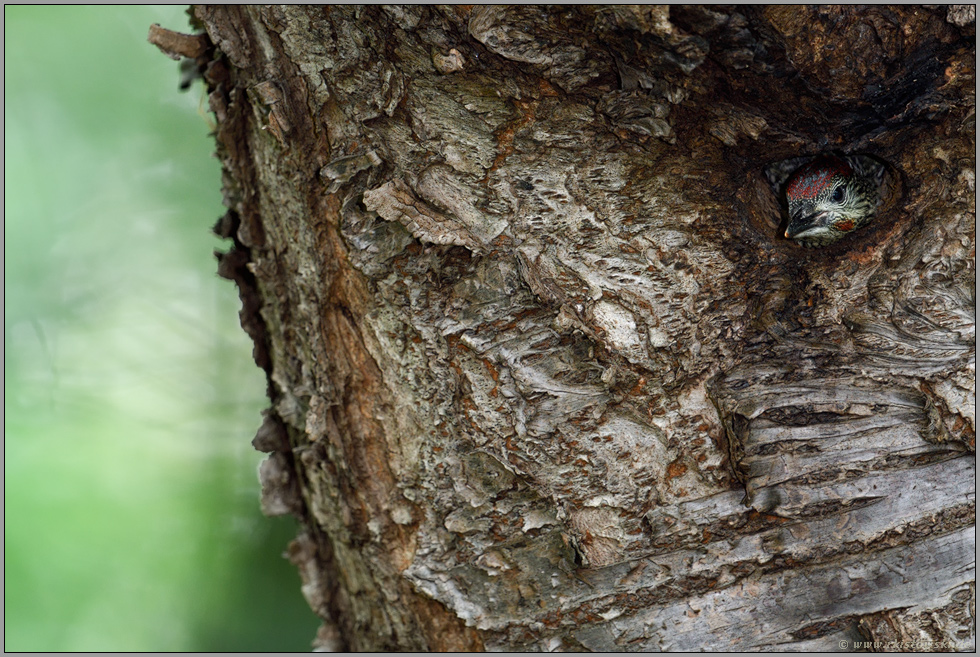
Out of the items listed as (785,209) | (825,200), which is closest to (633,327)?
(785,209)

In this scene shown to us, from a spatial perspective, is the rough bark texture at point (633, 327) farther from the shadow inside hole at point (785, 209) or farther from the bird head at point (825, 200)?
the bird head at point (825, 200)

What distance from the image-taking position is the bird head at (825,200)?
1154mm

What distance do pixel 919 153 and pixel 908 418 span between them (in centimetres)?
43

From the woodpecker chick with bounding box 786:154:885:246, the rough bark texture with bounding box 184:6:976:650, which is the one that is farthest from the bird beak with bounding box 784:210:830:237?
the rough bark texture with bounding box 184:6:976:650

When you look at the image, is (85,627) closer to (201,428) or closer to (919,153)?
(201,428)

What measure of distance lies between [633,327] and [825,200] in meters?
0.64

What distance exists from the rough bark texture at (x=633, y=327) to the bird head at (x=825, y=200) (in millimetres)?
123

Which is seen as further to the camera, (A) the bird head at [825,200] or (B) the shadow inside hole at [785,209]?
(A) the bird head at [825,200]

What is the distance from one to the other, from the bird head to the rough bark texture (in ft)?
0.40

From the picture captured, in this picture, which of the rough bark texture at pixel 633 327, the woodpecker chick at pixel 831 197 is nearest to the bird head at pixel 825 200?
the woodpecker chick at pixel 831 197

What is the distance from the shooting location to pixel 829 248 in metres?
1.03

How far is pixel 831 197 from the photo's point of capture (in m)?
1.30

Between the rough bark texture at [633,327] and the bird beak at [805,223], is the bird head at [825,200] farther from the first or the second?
the rough bark texture at [633,327]

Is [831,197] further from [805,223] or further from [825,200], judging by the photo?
[805,223]
